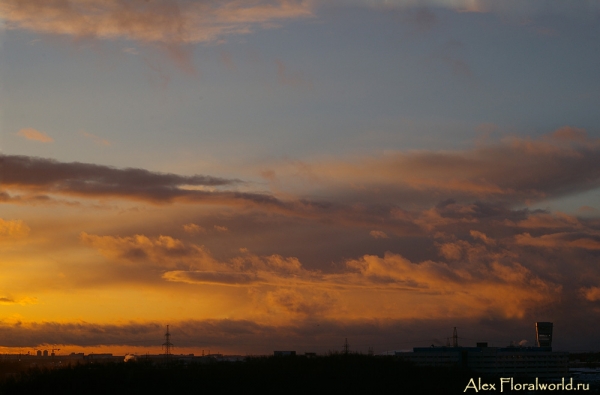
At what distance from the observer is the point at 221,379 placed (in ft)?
508

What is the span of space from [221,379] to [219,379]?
48 centimetres

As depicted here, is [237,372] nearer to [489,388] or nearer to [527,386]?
[489,388]

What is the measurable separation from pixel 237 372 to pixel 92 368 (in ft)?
119

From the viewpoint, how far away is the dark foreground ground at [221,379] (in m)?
134

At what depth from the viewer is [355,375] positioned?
188m

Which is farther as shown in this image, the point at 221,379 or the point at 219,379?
the point at 221,379

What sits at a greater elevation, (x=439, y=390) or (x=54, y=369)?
(x=54, y=369)

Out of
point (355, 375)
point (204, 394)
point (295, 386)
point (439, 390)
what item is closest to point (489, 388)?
point (439, 390)

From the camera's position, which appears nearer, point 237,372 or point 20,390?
point 20,390

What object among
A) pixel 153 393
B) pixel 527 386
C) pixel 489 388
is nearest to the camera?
pixel 153 393

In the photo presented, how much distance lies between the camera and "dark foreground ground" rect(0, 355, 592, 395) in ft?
439

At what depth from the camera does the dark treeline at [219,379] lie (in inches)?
5266

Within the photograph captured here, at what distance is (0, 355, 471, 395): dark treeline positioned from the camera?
134 metres

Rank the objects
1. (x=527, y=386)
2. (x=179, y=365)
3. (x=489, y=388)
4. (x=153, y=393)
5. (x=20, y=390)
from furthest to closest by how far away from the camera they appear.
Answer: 1. (x=527, y=386)
2. (x=489, y=388)
3. (x=179, y=365)
4. (x=153, y=393)
5. (x=20, y=390)
